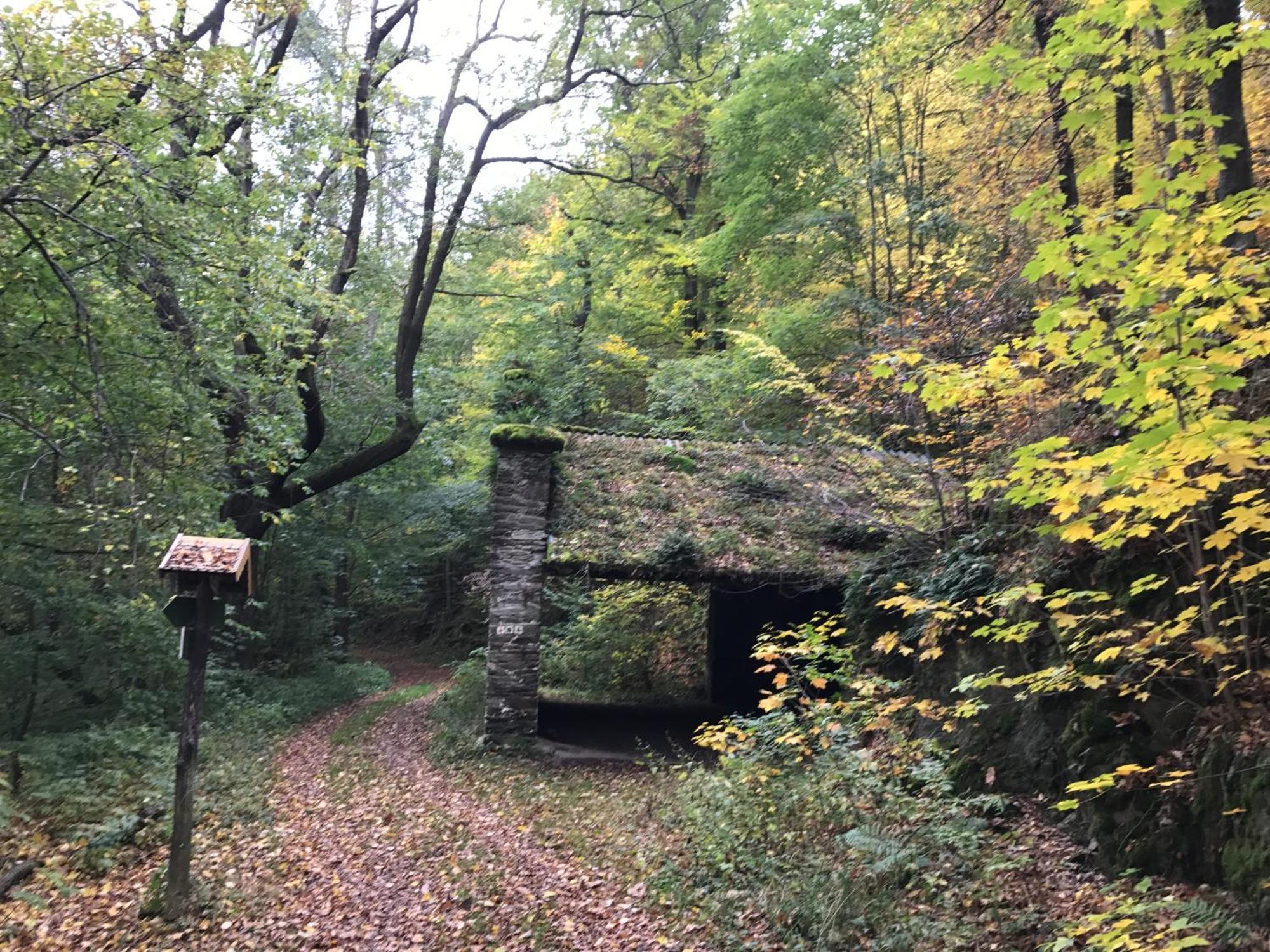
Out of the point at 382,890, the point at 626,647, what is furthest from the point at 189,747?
the point at 626,647

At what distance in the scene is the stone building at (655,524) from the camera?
10.6 meters

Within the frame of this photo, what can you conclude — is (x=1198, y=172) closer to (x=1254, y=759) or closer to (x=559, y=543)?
(x=1254, y=759)

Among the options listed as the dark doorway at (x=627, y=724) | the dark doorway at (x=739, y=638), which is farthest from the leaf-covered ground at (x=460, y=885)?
the dark doorway at (x=739, y=638)

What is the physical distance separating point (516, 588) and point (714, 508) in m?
Answer: 3.16

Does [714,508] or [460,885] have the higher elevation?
[714,508]

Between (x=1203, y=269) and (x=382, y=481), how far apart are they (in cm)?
1507

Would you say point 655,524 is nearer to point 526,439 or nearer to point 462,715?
point 526,439

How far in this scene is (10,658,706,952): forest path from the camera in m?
4.91

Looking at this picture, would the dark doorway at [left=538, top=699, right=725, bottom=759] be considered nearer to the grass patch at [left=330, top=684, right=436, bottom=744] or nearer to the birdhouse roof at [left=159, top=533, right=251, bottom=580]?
the grass patch at [left=330, top=684, right=436, bottom=744]

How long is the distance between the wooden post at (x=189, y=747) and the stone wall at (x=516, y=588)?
5.35 metres

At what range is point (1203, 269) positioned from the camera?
13.7ft

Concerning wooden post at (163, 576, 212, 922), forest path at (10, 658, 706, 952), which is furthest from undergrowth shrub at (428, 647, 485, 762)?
wooden post at (163, 576, 212, 922)

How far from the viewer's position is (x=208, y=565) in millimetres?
5195

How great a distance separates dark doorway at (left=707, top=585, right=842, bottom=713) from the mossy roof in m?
2.34
